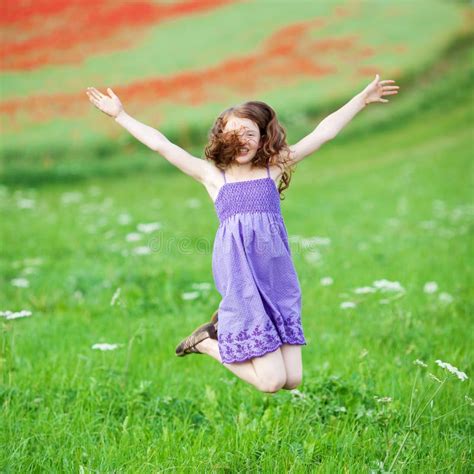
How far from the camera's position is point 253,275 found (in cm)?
328

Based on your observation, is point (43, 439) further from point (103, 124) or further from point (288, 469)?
point (103, 124)

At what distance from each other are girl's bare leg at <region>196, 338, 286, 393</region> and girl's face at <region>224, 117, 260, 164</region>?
0.95 m

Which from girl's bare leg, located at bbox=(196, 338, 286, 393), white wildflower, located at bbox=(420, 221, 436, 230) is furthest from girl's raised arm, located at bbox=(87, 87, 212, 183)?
white wildflower, located at bbox=(420, 221, 436, 230)

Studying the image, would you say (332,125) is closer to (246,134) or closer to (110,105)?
(246,134)

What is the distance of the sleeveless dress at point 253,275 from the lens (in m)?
3.24

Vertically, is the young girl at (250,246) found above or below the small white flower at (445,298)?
above

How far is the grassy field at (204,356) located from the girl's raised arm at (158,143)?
30.0 inches

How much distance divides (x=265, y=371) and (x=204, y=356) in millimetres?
1424

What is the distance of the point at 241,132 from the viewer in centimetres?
337

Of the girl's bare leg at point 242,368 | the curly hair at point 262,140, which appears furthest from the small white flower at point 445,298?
the girl's bare leg at point 242,368

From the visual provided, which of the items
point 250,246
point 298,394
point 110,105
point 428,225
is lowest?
point 298,394

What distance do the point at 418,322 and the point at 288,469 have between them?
2.20 meters

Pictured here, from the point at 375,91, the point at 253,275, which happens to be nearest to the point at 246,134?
the point at 253,275

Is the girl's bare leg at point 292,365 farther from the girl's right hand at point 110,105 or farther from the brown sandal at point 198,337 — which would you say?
the girl's right hand at point 110,105
